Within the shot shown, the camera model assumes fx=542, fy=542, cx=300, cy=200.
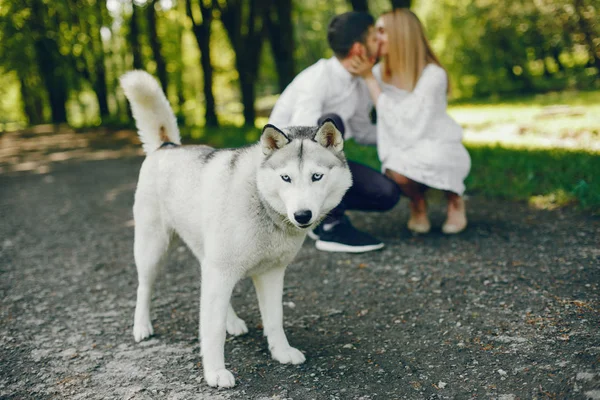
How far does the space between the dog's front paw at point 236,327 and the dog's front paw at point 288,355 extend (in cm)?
44

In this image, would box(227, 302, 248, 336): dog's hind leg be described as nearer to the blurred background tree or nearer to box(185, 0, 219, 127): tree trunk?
the blurred background tree

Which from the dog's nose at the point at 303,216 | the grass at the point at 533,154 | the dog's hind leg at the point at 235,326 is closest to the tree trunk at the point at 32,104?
the grass at the point at 533,154

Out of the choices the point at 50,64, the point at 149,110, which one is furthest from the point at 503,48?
the point at 149,110

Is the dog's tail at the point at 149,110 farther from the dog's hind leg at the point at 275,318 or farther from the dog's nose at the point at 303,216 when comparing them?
the dog's nose at the point at 303,216

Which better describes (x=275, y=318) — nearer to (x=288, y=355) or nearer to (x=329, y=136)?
(x=288, y=355)

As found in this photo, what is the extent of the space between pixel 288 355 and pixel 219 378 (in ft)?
1.48

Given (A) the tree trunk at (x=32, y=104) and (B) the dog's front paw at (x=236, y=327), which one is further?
(A) the tree trunk at (x=32, y=104)

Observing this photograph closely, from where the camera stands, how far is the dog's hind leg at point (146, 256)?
3439 millimetres

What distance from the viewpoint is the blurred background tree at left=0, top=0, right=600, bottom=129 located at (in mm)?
13234

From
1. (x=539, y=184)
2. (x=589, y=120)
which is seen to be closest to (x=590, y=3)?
(x=589, y=120)

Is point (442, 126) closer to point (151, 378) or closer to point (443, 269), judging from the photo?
point (443, 269)

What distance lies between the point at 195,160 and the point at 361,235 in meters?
2.18

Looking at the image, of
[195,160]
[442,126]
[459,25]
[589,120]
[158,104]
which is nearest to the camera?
[195,160]

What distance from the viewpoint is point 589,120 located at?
11.2 metres
